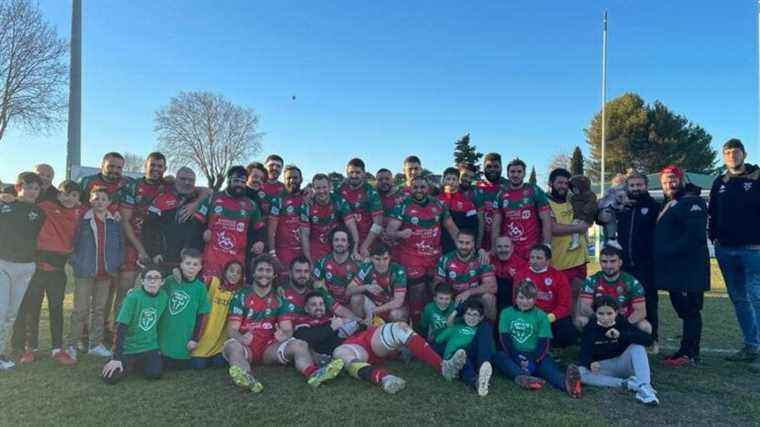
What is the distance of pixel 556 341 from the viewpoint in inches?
209

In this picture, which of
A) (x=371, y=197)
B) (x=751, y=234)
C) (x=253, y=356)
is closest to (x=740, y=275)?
(x=751, y=234)

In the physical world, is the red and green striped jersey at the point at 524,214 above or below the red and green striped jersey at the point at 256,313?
above

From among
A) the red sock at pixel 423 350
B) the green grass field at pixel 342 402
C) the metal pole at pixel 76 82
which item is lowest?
the green grass field at pixel 342 402

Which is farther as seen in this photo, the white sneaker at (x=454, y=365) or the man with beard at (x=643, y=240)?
the man with beard at (x=643, y=240)

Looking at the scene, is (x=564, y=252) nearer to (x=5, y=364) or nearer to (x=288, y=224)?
(x=288, y=224)

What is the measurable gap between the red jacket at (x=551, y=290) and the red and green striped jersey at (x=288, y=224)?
2.60m

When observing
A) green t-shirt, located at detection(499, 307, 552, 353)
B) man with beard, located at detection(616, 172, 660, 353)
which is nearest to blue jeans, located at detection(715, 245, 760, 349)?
man with beard, located at detection(616, 172, 660, 353)

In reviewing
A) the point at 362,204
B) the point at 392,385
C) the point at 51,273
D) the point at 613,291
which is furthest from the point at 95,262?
the point at 613,291

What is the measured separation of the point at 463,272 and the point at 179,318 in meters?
2.95

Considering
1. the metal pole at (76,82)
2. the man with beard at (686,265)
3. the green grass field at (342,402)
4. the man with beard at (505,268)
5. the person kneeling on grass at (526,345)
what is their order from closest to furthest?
the green grass field at (342,402), the person kneeling on grass at (526,345), the man with beard at (686,265), the man with beard at (505,268), the metal pole at (76,82)

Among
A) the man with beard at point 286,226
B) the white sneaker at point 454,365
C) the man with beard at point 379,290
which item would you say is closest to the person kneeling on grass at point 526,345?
the white sneaker at point 454,365

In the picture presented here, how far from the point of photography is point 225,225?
552 centimetres

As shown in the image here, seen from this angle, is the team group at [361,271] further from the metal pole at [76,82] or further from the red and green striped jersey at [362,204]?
the metal pole at [76,82]

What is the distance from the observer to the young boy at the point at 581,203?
19.8ft
